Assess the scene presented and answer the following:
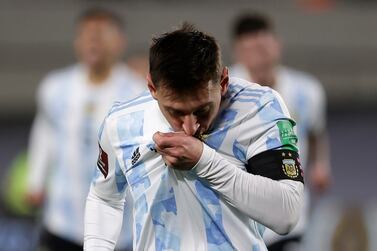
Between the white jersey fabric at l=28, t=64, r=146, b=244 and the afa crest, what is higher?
the afa crest

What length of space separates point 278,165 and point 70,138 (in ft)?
13.3

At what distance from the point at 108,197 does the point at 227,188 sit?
29.1 inches

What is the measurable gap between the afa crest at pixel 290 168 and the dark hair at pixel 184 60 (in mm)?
370

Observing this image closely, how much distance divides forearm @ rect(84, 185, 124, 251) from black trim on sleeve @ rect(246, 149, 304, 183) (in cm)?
73

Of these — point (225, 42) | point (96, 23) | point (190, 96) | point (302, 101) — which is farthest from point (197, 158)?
point (225, 42)

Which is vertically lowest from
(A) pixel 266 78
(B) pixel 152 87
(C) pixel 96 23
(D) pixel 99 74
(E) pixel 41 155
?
(E) pixel 41 155

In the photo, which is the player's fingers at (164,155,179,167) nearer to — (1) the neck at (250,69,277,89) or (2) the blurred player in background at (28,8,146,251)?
(1) the neck at (250,69,277,89)

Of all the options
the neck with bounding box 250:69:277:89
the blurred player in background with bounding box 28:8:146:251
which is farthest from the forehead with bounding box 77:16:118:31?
the neck with bounding box 250:69:277:89

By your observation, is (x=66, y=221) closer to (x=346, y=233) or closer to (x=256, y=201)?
(x=346, y=233)

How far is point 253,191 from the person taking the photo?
13.7 ft

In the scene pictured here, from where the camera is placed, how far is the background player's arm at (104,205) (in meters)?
4.72

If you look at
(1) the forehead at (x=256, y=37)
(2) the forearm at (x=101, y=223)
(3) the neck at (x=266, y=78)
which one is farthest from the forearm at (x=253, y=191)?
(1) the forehead at (x=256, y=37)

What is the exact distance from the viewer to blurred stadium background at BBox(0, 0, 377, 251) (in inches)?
469

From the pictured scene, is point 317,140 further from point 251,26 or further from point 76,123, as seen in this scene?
point 76,123
